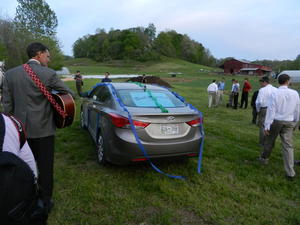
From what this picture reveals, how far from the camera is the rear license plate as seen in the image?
350cm

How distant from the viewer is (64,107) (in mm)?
2557

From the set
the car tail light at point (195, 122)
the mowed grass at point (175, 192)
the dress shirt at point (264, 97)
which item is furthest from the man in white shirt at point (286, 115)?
the dress shirt at point (264, 97)

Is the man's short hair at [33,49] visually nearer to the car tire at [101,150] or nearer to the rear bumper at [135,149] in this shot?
the rear bumper at [135,149]

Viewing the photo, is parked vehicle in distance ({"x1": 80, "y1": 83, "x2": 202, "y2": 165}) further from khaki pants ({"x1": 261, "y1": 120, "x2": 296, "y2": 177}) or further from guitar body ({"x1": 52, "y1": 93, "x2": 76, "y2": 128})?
khaki pants ({"x1": 261, "y1": 120, "x2": 296, "y2": 177})

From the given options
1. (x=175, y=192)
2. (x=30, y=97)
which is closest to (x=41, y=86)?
(x=30, y=97)

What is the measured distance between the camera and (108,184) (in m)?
3.45

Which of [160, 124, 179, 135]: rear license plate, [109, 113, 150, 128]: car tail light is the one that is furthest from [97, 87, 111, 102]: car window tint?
[160, 124, 179, 135]: rear license plate

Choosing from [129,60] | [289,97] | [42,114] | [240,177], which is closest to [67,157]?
[42,114]

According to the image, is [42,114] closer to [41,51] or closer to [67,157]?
[41,51]

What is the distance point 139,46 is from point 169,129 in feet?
343

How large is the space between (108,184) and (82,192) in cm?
42

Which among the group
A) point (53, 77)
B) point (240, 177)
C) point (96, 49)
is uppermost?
point (96, 49)

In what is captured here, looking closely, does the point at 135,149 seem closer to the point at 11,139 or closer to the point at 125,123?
the point at 125,123

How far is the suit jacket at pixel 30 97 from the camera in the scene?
2422 millimetres
